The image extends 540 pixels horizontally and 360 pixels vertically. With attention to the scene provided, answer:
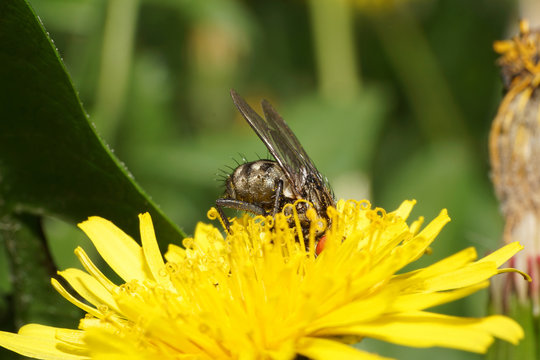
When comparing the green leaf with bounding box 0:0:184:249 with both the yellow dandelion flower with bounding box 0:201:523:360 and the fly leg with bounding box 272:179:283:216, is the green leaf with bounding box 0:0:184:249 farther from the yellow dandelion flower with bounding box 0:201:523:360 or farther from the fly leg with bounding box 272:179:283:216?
the fly leg with bounding box 272:179:283:216

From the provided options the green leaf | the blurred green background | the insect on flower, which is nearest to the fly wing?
the insect on flower

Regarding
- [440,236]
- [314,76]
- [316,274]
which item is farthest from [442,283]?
[314,76]

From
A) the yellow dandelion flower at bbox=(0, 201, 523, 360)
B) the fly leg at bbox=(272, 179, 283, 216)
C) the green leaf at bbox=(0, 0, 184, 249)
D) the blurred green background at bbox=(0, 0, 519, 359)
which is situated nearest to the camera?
the yellow dandelion flower at bbox=(0, 201, 523, 360)

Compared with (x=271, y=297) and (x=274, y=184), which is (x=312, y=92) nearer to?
(x=274, y=184)

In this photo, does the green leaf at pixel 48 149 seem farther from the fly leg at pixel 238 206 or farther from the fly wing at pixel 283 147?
the fly wing at pixel 283 147

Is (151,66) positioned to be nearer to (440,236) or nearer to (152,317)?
(440,236)

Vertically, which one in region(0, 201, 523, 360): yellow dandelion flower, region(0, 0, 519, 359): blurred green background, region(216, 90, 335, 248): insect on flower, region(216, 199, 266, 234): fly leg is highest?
region(0, 0, 519, 359): blurred green background

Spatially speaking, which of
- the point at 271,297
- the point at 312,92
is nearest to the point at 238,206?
the point at 271,297
